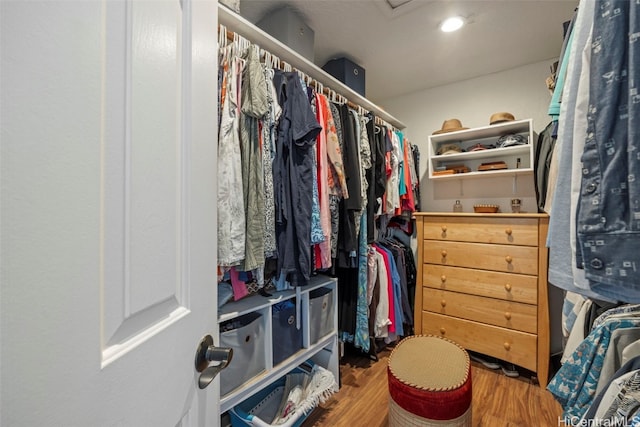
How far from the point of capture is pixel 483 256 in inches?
76.0

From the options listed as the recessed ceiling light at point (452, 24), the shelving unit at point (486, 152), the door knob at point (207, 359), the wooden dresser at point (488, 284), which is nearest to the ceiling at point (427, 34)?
the recessed ceiling light at point (452, 24)

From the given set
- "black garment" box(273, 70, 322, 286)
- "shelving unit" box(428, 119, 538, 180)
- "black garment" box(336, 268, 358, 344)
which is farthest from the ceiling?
"black garment" box(336, 268, 358, 344)

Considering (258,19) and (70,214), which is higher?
(258,19)

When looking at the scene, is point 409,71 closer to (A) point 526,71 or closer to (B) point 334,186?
(A) point 526,71

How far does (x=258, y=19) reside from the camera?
5.58 ft

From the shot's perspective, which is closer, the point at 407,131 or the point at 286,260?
the point at 286,260

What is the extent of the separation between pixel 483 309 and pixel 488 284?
19 cm

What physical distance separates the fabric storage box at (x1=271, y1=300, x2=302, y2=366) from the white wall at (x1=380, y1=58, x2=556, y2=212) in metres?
1.98

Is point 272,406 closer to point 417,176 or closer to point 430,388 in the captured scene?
point 430,388

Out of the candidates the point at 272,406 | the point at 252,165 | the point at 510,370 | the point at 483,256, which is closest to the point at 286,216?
the point at 252,165

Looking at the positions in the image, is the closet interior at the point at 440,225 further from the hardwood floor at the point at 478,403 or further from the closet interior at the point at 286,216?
the hardwood floor at the point at 478,403

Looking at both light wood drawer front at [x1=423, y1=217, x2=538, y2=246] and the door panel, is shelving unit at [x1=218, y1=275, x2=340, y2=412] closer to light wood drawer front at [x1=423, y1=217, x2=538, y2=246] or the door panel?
the door panel

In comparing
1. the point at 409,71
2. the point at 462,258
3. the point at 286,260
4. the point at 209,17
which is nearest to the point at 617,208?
the point at 209,17

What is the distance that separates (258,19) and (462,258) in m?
2.26
